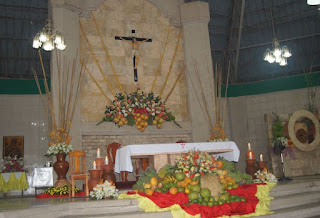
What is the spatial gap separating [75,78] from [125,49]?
7.53 ft

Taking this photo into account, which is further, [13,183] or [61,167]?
[13,183]

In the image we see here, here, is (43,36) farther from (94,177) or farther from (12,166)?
(12,166)

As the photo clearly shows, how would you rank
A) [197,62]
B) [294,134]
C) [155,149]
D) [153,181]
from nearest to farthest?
[153,181]
[155,149]
[197,62]
[294,134]

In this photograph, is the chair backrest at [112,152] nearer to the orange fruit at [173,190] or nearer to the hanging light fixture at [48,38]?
the hanging light fixture at [48,38]

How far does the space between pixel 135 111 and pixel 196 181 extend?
5440 millimetres

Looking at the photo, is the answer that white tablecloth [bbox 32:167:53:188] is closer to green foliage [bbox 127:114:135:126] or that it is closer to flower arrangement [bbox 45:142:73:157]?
flower arrangement [bbox 45:142:73:157]

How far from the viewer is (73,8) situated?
41.4 ft

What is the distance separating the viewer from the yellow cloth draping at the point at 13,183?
13.2 m

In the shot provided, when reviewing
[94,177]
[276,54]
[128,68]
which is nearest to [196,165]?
[94,177]

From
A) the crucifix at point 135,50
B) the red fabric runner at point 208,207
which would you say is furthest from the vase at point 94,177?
the crucifix at point 135,50

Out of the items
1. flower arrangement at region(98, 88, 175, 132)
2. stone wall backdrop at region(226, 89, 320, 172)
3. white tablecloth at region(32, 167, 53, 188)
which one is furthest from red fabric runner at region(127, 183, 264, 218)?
stone wall backdrop at region(226, 89, 320, 172)

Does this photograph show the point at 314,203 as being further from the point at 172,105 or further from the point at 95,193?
the point at 172,105

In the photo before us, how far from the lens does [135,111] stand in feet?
40.3

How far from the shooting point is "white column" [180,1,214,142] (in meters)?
13.5
